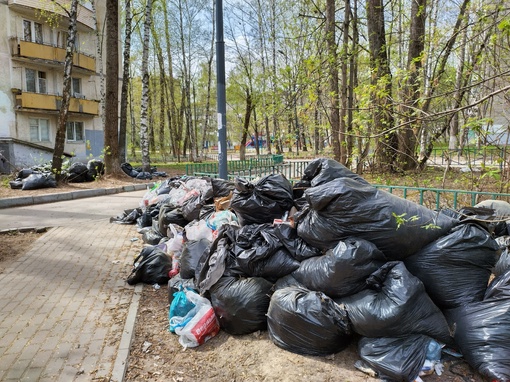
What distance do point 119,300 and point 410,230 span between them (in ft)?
9.20

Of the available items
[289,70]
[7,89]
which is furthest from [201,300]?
[7,89]

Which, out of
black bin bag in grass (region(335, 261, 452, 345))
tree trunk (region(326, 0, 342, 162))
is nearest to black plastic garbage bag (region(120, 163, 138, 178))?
tree trunk (region(326, 0, 342, 162))

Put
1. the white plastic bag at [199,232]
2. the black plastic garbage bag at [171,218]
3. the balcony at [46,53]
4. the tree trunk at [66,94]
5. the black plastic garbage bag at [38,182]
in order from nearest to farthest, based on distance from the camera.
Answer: the white plastic bag at [199,232], the black plastic garbage bag at [171,218], the black plastic garbage bag at [38,182], the tree trunk at [66,94], the balcony at [46,53]

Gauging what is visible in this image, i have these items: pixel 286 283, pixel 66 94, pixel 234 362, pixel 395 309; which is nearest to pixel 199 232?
pixel 286 283

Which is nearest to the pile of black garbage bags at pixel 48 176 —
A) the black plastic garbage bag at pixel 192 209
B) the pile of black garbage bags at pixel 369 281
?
the black plastic garbage bag at pixel 192 209

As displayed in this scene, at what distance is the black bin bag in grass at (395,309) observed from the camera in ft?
8.05

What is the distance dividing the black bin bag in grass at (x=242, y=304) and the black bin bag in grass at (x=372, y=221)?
2.00 feet

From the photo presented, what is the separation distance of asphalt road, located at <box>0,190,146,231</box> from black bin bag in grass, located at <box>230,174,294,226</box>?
5.10 m

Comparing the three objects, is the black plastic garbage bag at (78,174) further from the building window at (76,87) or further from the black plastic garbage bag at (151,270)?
the building window at (76,87)

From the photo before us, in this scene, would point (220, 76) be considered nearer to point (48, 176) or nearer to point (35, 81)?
point (48, 176)

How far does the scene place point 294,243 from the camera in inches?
125

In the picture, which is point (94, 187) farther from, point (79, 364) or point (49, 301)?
point (79, 364)

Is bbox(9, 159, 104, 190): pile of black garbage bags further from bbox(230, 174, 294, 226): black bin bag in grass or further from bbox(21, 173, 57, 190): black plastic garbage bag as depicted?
bbox(230, 174, 294, 226): black bin bag in grass

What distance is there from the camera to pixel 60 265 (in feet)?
16.2
